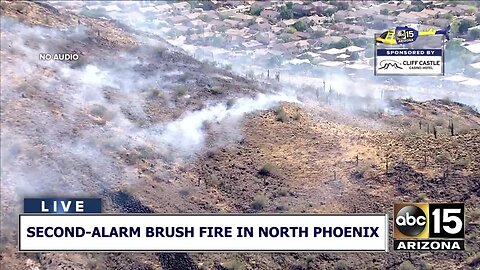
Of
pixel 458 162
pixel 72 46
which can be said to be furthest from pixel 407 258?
pixel 72 46

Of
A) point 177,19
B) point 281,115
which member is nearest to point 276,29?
point 177,19

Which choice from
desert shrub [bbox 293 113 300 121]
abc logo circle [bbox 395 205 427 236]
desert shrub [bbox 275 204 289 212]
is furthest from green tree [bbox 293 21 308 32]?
abc logo circle [bbox 395 205 427 236]

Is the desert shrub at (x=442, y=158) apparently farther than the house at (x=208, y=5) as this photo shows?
No

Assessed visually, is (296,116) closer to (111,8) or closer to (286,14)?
(286,14)

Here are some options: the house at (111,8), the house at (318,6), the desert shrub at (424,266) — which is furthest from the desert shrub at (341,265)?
the house at (318,6)

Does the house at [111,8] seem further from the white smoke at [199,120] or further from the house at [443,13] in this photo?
the white smoke at [199,120]
